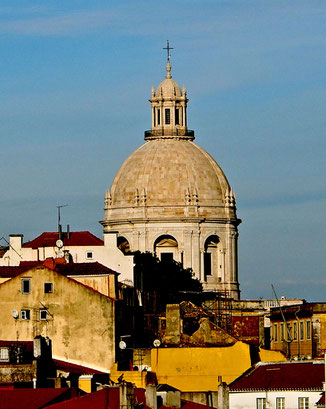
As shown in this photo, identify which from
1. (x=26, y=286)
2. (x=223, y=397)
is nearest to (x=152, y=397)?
(x=223, y=397)

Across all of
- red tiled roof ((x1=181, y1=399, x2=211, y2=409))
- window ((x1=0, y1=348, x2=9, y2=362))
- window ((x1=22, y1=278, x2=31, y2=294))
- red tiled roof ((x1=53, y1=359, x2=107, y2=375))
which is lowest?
red tiled roof ((x1=181, y1=399, x2=211, y2=409))

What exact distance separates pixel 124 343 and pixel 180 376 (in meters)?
3.04

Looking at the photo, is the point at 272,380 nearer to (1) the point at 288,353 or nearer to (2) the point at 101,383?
(2) the point at 101,383

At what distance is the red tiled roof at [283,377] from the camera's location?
9950 centimetres

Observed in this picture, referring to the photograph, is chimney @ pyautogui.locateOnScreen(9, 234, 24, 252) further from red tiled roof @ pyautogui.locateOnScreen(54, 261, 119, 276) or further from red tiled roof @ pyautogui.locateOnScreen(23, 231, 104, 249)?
red tiled roof @ pyautogui.locateOnScreen(54, 261, 119, 276)

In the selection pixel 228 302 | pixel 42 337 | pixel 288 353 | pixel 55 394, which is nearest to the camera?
pixel 55 394

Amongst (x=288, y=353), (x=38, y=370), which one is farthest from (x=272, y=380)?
(x=288, y=353)

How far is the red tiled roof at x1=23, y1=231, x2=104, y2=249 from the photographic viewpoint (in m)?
157

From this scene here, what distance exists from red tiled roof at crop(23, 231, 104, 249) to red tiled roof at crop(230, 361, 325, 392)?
51.0 meters

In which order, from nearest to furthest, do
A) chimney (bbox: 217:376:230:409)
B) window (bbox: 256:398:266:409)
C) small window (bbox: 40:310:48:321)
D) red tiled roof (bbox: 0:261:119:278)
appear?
1. chimney (bbox: 217:376:230:409)
2. window (bbox: 256:398:266:409)
3. small window (bbox: 40:310:48:321)
4. red tiled roof (bbox: 0:261:119:278)

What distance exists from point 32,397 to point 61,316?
2167 centimetres

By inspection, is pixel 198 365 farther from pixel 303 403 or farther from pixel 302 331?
pixel 303 403

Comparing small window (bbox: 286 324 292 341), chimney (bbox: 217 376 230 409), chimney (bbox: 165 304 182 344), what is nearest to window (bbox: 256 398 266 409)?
chimney (bbox: 217 376 230 409)

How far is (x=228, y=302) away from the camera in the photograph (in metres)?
180
